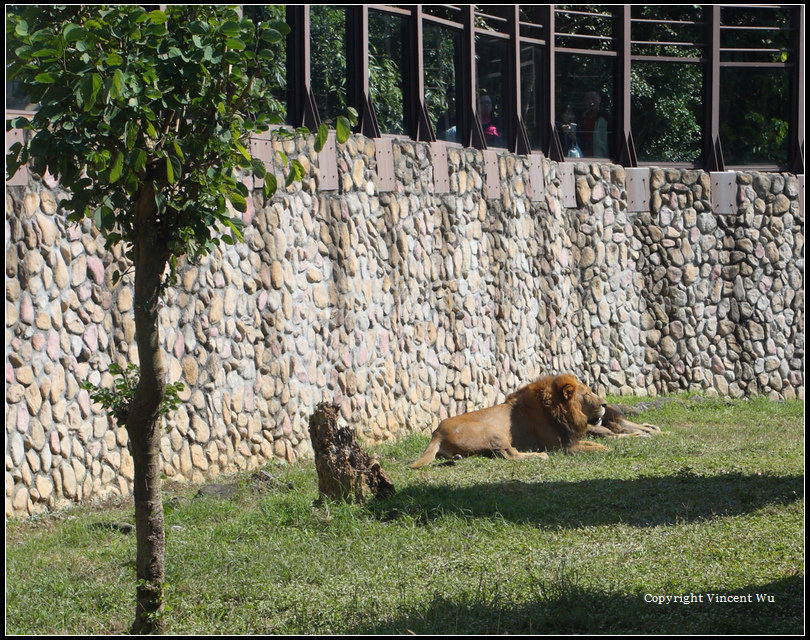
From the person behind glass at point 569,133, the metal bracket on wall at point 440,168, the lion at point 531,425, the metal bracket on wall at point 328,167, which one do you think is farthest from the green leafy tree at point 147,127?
the person behind glass at point 569,133

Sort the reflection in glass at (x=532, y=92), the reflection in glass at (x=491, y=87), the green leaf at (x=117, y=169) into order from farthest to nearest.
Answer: the reflection in glass at (x=532, y=92), the reflection in glass at (x=491, y=87), the green leaf at (x=117, y=169)

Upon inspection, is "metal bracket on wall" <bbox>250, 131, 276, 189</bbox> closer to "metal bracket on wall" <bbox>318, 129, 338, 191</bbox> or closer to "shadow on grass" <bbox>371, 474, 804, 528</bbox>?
"metal bracket on wall" <bbox>318, 129, 338, 191</bbox>

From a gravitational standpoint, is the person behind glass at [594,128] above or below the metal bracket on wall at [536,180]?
above

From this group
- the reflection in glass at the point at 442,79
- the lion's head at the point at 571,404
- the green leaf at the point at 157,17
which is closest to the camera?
the green leaf at the point at 157,17

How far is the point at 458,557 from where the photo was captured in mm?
5699

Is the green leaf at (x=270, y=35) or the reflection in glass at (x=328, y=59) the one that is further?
the reflection in glass at (x=328, y=59)

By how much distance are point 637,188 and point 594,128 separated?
1.26 metres

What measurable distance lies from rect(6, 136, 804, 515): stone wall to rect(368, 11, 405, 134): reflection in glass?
0.51 m

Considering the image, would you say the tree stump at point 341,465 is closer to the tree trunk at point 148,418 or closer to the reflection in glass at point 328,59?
the tree trunk at point 148,418

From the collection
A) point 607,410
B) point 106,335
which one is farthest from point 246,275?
point 607,410

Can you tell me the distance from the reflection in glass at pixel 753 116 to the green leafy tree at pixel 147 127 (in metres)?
13.9

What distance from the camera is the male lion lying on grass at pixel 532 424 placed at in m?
9.61

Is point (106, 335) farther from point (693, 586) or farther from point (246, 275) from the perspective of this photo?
point (693, 586)

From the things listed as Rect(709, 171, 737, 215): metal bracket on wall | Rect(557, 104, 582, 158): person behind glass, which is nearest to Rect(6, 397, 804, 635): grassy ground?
Rect(557, 104, 582, 158): person behind glass
